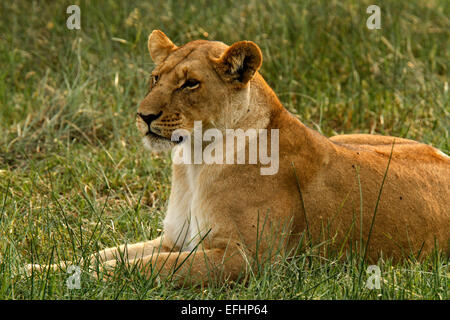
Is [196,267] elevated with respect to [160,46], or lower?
lower

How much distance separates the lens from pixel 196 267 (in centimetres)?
298

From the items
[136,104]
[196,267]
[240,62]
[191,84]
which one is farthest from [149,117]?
[136,104]

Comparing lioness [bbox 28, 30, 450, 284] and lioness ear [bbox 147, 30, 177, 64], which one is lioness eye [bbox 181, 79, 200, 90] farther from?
lioness ear [bbox 147, 30, 177, 64]

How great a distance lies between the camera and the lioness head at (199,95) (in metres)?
3.05

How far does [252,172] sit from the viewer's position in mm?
3117

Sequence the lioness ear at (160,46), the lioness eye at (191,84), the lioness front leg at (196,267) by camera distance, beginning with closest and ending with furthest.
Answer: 1. the lioness front leg at (196,267)
2. the lioness eye at (191,84)
3. the lioness ear at (160,46)

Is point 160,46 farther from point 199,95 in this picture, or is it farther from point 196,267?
point 196,267

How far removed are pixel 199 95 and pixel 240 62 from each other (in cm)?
21

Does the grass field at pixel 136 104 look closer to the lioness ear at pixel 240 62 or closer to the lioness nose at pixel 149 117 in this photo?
the lioness nose at pixel 149 117

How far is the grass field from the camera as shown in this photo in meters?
2.97

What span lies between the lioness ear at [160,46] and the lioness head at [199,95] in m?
0.22

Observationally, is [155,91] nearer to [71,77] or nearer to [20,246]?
[20,246]

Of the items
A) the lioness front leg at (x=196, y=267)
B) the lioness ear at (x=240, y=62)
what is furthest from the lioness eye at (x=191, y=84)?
the lioness front leg at (x=196, y=267)
